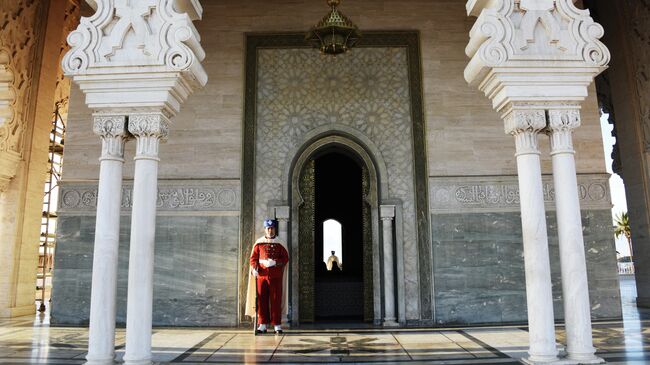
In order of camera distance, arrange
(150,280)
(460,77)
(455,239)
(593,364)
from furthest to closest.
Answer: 1. (460,77)
2. (455,239)
3. (150,280)
4. (593,364)

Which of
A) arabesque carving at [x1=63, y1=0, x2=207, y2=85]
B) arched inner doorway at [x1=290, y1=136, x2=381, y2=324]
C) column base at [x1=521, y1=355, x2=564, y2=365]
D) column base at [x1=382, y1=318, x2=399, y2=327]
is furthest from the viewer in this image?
arched inner doorway at [x1=290, y1=136, x2=381, y2=324]

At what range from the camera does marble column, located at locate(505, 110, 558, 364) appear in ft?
12.3

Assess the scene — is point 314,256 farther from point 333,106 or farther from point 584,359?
point 584,359

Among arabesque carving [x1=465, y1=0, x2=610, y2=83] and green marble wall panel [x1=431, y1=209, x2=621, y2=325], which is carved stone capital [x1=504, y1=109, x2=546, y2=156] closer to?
arabesque carving [x1=465, y1=0, x2=610, y2=83]

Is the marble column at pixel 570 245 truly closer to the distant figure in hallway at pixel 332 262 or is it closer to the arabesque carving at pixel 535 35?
the arabesque carving at pixel 535 35

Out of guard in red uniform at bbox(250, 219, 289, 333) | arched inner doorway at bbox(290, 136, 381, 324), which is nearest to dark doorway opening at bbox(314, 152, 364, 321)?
arched inner doorway at bbox(290, 136, 381, 324)

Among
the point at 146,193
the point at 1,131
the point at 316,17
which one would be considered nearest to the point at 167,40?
the point at 146,193

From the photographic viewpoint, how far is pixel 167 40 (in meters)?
3.98

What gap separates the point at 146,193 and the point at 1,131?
4.93 m

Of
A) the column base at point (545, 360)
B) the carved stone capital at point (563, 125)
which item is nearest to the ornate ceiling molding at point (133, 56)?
the carved stone capital at point (563, 125)

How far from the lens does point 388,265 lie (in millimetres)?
6523

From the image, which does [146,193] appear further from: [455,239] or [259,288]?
[455,239]

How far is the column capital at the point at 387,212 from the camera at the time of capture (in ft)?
21.7

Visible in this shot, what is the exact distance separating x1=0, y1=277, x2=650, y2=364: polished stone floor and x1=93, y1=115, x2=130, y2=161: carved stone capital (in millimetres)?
1787
